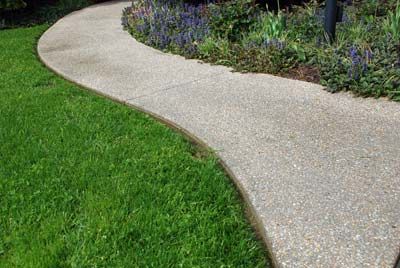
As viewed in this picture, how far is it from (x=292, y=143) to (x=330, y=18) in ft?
7.68

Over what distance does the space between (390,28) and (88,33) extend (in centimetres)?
494

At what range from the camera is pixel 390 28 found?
5066mm

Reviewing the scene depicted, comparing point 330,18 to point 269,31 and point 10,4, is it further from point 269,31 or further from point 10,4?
point 10,4

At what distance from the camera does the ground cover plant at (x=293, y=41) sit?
4285 mm

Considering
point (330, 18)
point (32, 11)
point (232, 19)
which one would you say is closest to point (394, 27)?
point (330, 18)

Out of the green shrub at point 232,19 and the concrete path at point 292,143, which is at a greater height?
the green shrub at point 232,19

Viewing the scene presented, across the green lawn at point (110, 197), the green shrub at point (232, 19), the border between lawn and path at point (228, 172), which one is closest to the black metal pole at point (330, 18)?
the green shrub at point (232, 19)

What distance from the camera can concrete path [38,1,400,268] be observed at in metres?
2.35

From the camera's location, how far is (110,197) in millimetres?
→ 2750

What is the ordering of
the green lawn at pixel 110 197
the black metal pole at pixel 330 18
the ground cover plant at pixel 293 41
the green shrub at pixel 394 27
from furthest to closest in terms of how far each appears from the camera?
the black metal pole at pixel 330 18 → the green shrub at pixel 394 27 → the ground cover plant at pixel 293 41 → the green lawn at pixel 110 197

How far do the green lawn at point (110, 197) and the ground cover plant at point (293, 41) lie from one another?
1856mm

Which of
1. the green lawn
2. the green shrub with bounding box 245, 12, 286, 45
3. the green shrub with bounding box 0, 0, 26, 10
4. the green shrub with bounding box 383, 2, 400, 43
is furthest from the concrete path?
the green shrub with bounding box 0, 0, 26, 10

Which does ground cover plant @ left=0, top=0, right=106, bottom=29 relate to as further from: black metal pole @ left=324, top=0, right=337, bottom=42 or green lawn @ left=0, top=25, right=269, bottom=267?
black metal pole @ left=324, top=0, right=337, bottom=42

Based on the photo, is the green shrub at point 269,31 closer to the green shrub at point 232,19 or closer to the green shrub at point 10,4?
the green shrub at point 232,19
